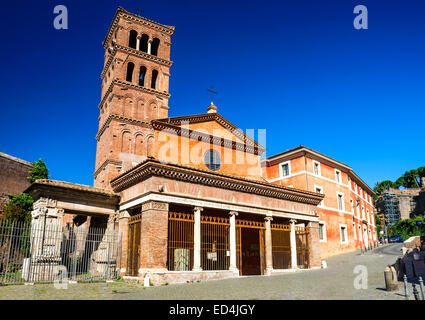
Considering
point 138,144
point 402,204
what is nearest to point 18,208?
point 138,144

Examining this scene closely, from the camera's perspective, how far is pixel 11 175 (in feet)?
79.6

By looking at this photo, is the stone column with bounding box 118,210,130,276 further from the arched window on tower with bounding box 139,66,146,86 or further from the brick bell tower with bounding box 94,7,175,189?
the arched window on tower with bounding box 139,66,146,86

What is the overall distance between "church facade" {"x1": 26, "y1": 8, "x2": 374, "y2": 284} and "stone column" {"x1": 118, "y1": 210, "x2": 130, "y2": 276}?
0.05 metres

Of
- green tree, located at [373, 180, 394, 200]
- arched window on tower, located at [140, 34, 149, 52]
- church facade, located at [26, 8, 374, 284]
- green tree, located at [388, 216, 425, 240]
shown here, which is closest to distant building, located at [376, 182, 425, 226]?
green tree, located at [388, 216, 425, 240]

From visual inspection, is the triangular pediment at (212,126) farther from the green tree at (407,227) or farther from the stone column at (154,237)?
→ the green tree at (407,227)

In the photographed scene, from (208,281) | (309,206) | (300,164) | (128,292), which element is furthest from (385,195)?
(128,292)

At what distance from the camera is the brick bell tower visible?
24.8m

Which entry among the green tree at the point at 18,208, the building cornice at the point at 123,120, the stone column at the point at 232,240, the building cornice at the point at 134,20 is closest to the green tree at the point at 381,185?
the building cornice at the point at 134,20

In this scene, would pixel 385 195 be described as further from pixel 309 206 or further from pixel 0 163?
pixel 0 163

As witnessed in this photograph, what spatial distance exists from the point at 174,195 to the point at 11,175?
16.1 meters

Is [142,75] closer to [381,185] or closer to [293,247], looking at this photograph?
[293,247]

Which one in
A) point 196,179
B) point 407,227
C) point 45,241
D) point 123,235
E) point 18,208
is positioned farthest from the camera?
point 407,227

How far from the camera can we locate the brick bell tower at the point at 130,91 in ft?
81.2
